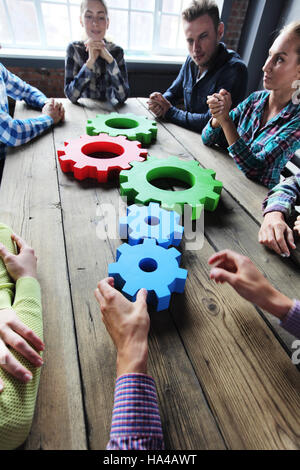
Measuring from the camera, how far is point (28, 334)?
0.54 metres

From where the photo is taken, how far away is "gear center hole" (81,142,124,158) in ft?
4.29

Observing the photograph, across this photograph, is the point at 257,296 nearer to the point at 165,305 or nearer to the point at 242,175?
the point at 165,305

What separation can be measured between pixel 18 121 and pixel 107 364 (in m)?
1.23

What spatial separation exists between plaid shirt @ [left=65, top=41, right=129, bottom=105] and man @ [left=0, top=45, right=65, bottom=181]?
254mm

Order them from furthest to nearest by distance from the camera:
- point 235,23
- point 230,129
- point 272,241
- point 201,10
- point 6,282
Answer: point 235,23 < point 201,10 < point 230,129 < point 272,241 < point 6,282

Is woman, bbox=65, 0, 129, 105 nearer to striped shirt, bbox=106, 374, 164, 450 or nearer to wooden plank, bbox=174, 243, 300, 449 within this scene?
wooden plank, bbox=174, 243, 300, 449

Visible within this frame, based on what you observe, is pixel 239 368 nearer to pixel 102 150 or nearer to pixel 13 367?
pixel 13 367

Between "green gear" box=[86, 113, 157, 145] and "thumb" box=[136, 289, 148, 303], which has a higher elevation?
"thumb" box=[136, 289, 148, 303]

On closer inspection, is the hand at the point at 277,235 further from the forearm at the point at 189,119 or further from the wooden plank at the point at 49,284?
the forearm at the point at 189,119

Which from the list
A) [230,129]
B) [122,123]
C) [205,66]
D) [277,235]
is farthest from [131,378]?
[205,66]

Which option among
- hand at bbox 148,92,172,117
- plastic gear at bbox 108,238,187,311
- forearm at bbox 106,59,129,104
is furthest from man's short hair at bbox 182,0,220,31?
plastic gear at bbox 108,238,187,311

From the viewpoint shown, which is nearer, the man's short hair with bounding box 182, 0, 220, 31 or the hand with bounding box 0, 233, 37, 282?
the hand with bounding box 0, 233, 37, 282
